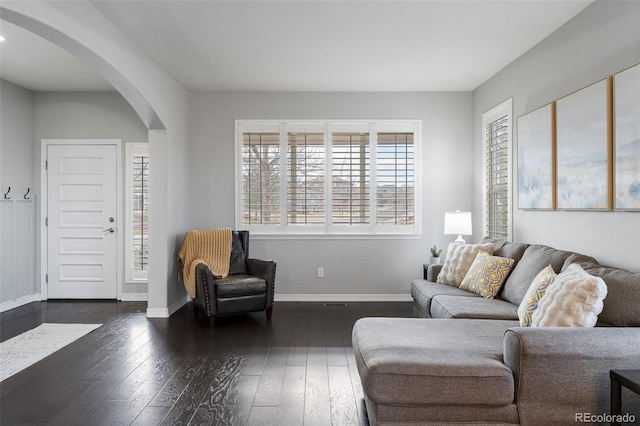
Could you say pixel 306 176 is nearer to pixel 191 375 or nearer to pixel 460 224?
pixel 460 224

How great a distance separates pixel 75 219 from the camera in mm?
5332

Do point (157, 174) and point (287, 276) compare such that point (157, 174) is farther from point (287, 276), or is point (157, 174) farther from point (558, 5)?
point (558, 5)

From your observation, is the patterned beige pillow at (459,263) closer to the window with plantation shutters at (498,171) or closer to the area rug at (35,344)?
the window with plantation shutters at (498,171)

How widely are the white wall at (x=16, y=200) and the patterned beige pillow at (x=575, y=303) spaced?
5.51m

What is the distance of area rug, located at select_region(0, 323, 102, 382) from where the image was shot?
10.3ft

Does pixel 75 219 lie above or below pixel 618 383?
above

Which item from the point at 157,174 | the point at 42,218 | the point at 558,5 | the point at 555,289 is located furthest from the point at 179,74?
the point at 555,289

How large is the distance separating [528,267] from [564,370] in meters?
1.37

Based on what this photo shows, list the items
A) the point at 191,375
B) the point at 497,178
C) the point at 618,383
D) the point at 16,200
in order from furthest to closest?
the point at 16,200
the point at 497,178
the point at 191,375
the point at 618,383

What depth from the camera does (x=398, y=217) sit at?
5.29 meters

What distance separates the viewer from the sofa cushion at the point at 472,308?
2936mm

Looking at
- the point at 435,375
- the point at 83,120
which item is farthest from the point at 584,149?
the point at 83,120

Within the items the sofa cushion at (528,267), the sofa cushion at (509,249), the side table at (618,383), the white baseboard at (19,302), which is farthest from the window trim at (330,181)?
the side table at (618,383)

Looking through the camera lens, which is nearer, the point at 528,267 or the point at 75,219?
the point at 528,267
